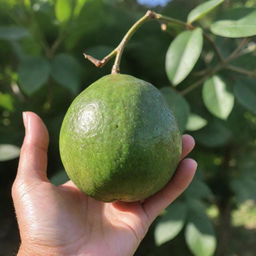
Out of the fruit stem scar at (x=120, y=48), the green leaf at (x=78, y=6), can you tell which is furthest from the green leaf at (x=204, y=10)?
the green leaf at (x=78, y=6)

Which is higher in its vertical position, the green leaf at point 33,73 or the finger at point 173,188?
the green leaf at point 33,73

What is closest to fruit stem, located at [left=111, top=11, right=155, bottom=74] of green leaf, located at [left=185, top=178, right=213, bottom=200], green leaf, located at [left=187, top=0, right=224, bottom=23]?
green leaf, located at [left=187, top=0, right=224, bottom=23]

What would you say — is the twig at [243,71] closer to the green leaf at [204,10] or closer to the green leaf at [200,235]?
the green leaf at [204,10]

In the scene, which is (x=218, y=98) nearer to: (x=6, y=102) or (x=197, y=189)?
(x=197, y=189)

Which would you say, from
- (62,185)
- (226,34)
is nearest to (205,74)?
(226,34)

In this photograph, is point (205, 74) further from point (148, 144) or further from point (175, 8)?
point (148, 144)

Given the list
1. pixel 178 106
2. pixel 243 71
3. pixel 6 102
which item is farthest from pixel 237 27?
pixel 6 102
